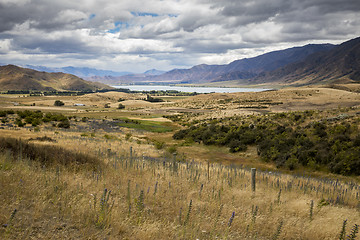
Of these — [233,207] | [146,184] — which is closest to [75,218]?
[146,184]

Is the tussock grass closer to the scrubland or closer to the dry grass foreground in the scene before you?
the scrubland

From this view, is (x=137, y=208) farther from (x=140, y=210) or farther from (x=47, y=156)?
(x=47, y=156)

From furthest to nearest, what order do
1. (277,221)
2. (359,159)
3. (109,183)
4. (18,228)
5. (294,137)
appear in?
(294,137)
(359,159)
(109,183)
(277,221)
(18,228)

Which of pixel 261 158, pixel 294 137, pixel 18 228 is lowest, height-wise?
pixel 261 158

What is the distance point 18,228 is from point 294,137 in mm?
29540

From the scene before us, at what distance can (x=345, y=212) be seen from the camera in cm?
938

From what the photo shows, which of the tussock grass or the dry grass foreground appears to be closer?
the dry grass foreground

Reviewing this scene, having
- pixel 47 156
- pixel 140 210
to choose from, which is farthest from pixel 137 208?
pixel 47 156

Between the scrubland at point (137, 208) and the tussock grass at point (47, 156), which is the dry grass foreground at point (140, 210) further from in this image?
the tussock grass at point (47, 156)

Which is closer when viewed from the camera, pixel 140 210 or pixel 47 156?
pixel 140 210

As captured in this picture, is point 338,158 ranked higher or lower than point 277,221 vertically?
lower

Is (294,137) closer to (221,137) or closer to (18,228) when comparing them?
(221,137)

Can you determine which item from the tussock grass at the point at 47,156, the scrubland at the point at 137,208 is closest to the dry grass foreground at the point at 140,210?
the scrubland at the point at 137,208

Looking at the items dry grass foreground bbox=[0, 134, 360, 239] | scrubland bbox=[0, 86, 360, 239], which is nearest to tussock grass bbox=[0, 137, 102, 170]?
scrubland bbox=[0, 86, 360, 239]
